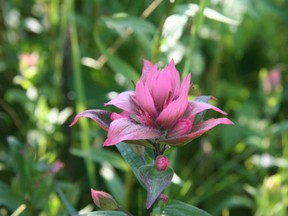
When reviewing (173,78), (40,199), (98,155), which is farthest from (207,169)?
(173,78)

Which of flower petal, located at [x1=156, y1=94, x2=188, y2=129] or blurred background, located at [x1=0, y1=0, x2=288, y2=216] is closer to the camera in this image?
flower petal, located at [x1=156, y1=94, x2=188, y2=129]

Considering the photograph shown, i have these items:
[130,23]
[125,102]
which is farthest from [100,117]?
[130,23]

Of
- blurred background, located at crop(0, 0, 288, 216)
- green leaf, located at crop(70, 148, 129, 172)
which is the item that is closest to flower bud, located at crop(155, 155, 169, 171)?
blurred background, located at crop(0, 0, 288, 216)

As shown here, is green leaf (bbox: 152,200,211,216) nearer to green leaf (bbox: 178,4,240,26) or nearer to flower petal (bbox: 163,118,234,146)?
flower petal (bbox: 163,118,234,146)

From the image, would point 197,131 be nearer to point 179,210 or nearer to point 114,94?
point 179,210

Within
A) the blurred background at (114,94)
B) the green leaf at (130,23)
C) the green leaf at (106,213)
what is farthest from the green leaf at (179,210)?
the green leaf at (130,23)

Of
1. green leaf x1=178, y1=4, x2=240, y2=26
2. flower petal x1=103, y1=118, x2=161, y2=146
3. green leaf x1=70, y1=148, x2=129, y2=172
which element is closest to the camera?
flower petal x1=103, y1=118, x2=161, y2=146

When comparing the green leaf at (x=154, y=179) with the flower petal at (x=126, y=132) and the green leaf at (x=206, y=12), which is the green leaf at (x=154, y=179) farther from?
the green leaf at (x=206, y=12)
